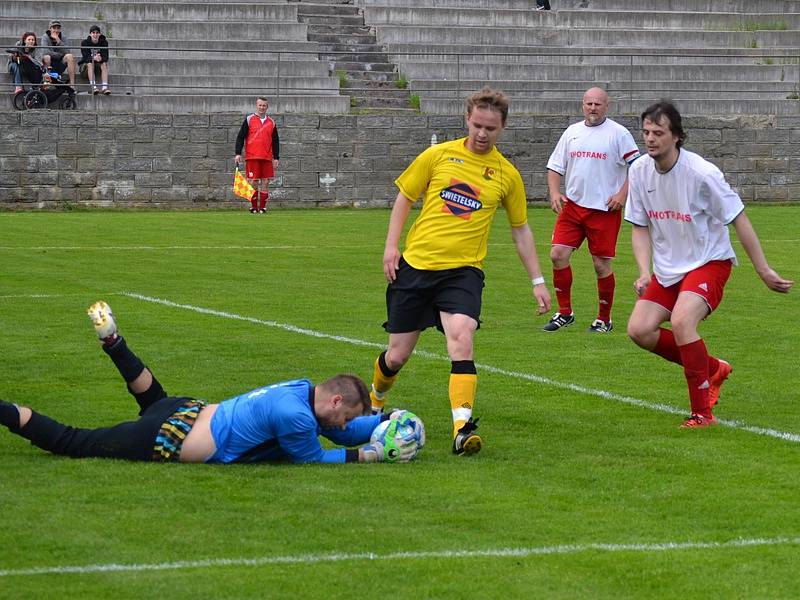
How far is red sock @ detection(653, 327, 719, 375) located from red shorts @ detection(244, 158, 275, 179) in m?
20.3

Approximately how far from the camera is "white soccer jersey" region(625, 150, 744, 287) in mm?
8742

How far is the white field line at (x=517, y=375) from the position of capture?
348 inches

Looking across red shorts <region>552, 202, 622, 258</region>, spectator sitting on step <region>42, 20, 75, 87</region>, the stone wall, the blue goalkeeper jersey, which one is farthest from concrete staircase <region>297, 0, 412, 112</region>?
the blue goalkeeper jersey

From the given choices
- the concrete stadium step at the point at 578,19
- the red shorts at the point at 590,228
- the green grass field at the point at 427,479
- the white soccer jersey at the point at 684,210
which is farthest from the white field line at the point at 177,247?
the concrete stadium step at the point at 578,19

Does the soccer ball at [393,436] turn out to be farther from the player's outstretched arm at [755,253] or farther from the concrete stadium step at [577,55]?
the concrete stadium step at [577,55]

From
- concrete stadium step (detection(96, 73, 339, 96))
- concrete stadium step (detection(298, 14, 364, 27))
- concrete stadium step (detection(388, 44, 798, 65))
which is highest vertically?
concrete stadium step (detection(298, 14, 364, 27))

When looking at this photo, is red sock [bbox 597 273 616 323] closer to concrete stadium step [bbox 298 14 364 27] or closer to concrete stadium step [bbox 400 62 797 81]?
concrete stadium step [bbox 400 62 797 81]

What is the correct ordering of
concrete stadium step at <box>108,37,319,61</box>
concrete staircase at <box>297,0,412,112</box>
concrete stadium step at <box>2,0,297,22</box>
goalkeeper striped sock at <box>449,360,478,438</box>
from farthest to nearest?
concrete staircase at <box>297,0,412,112</box>
concrete stadium step at <box>2,0,297,22</box>
concrete stadium step at <box>108,37,319,61</box>
goalkeeper striped sock at <box>449,360,478,438</box>

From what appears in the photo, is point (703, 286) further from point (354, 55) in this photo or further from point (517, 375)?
point (354, 55)

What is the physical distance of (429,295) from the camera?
28.0ft

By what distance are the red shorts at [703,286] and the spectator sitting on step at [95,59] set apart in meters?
23.0

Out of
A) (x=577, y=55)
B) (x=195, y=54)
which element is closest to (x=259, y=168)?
(x=195, y=54)

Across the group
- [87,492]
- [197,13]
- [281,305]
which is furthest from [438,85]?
[87,492]

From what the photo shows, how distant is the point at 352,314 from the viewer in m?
14.6
